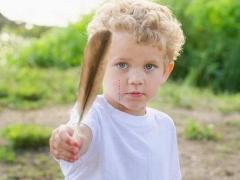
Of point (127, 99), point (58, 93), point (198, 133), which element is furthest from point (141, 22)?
point (58, 93)

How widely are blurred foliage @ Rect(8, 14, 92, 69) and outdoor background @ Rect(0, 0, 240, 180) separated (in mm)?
13

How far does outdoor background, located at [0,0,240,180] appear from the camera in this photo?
4949mm

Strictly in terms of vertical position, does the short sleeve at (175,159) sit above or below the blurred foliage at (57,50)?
above

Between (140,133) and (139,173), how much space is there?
0.47ft

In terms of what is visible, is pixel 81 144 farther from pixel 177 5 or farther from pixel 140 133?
pixel 177 5

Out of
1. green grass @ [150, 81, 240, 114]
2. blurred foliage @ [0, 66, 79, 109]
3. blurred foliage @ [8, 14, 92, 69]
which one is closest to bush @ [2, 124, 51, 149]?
blurred foliage @ [0, 66, 79, 109]

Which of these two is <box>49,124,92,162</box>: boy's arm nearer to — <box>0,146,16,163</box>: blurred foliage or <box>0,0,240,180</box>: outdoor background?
<box>0,0,240,180</box>: outdoor background

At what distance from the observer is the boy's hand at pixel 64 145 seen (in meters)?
2.05

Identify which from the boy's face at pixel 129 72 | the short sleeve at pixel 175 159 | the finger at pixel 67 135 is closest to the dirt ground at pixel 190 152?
the short sleeve at pixel 175 159

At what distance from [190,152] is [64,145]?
3.31m

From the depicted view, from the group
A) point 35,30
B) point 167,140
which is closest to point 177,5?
point 35,30

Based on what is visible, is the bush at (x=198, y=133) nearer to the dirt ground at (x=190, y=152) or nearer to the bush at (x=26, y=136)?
the dirt ground at (x=190, y=152)

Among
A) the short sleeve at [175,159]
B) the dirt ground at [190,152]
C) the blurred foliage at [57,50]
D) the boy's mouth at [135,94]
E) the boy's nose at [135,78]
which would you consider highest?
the boy's nose at [135,78]

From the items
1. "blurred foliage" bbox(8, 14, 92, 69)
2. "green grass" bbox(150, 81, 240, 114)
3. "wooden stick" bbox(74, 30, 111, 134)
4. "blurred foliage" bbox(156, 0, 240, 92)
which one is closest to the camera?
"wooden stick" bbox(74, 30, 111, 134)
